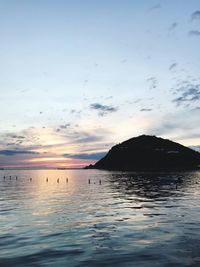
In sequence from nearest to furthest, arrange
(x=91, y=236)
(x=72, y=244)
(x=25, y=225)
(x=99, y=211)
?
(x=72, y=244)
(x=91, y=236)
(x=25, y=225)
(x=99, y=211)

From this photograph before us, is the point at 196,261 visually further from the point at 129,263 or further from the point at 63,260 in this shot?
the point at 63,260

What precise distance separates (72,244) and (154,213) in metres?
18.7

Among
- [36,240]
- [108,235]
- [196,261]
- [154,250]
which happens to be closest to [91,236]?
[108,235]

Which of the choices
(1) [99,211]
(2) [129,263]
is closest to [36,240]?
(2) [129,263]

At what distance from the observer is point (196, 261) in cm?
1861

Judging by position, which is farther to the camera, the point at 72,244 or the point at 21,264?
the point at 72,244

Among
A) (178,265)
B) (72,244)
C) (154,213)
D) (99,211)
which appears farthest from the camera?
(99,211)

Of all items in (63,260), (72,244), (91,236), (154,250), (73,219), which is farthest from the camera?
(73,219)

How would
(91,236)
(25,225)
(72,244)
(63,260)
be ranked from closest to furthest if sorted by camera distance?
(63,260) → (72,244) → (91,236) → (25,225)

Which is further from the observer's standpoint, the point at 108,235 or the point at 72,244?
the point at 108,235

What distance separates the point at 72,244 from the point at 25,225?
10.4m

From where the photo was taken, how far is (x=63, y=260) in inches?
767

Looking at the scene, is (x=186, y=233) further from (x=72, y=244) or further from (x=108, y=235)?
(x=72, y=244)

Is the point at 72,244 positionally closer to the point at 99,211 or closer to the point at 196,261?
the point at 196,261
